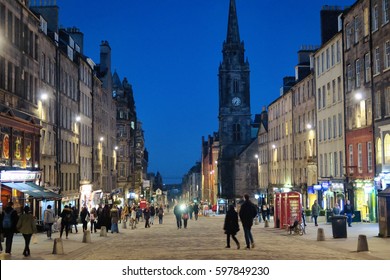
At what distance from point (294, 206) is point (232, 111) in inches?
3477

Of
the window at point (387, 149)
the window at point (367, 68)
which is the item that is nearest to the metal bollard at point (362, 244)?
the window at point (387, 149)

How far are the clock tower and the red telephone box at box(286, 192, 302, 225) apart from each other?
86.0 m

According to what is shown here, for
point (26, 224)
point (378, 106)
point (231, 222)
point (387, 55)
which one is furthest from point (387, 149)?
point (26, 224)

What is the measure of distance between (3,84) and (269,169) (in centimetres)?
6112

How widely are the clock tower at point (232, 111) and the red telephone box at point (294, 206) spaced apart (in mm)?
85950

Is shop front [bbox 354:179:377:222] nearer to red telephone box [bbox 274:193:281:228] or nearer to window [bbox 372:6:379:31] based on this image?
red telephone box [bbox 274:193:281:228]

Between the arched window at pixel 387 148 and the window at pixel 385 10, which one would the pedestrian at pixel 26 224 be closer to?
the arched window at pixel 387 148

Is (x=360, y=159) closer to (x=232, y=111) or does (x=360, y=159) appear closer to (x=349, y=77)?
(x=349, y=77)

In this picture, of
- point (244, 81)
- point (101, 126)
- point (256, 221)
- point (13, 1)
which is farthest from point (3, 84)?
point (244, 81)

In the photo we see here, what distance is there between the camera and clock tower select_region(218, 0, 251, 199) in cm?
12425

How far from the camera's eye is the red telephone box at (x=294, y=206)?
36.6 meters

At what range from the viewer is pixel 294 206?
37.0 meters

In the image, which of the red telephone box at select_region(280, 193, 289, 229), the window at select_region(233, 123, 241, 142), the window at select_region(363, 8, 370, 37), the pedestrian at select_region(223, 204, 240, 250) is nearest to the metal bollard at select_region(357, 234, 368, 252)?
the pedestrian at select_region(223, 204, 240, 250)

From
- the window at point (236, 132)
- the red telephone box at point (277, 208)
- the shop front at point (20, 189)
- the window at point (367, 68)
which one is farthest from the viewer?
the window at point (236, 132)
